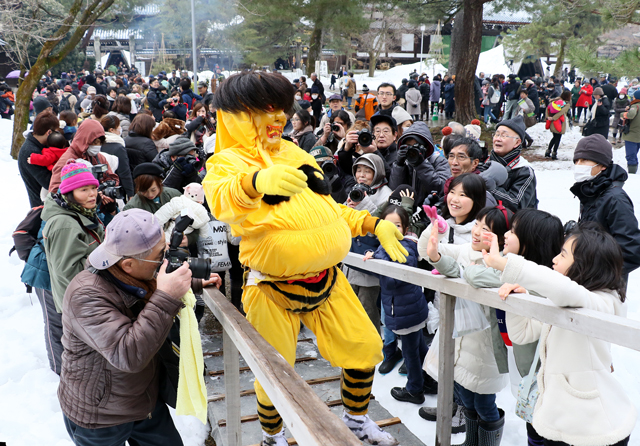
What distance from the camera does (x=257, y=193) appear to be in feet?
6.89

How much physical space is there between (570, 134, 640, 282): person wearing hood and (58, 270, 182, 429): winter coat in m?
2.65

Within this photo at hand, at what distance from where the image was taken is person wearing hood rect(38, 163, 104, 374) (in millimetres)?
3006

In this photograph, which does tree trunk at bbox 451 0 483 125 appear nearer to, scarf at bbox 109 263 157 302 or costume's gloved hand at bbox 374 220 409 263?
costume's gloved hand at bbox 374 220 409 263

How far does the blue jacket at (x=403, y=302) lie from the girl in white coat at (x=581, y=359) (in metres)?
1.26

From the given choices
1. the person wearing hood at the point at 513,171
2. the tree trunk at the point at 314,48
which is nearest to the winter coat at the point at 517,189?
the person wearing hood at the point at 513,171

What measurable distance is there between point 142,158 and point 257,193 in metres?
4.06

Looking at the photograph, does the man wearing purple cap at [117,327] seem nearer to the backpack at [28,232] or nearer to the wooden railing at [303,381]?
the wooden railing at [303,381]

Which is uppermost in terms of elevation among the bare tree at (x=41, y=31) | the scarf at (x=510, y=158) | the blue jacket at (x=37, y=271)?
the bare tree at (x=41, y=31)

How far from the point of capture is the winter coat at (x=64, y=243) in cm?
300

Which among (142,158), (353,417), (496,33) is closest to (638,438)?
(353,417)

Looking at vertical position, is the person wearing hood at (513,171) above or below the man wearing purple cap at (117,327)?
above

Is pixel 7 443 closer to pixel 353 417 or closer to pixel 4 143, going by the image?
pixel 353 417

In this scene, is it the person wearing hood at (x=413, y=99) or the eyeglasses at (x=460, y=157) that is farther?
the person wearing hood at (x=413, y=99)

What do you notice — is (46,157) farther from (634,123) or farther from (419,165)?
(634,123)
